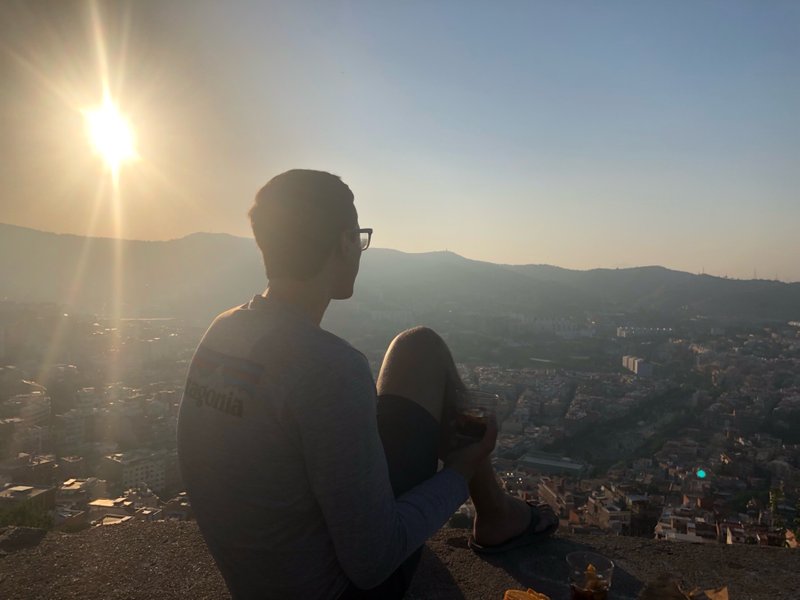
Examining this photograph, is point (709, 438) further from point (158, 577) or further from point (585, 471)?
point (158, 577)

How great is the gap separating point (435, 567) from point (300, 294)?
1.40 metres

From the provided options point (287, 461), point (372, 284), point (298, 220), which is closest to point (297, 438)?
point (287, 461)

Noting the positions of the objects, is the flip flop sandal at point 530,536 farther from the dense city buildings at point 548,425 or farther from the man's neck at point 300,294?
the man's neck at point 300,294

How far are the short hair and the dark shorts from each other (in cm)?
46

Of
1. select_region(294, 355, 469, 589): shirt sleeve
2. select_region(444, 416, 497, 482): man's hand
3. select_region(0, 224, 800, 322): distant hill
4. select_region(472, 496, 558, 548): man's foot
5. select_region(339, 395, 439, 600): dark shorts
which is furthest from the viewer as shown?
select_region(0, 224, 800, 322): distant hill

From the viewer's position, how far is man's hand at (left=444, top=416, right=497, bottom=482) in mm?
1408

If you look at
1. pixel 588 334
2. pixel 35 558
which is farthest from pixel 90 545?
pixel 588 334

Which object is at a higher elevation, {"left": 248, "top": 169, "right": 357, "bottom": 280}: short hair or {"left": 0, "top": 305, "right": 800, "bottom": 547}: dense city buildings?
{"left": 248, "top": 169, "right": 357, "bottom": 280}: short hair

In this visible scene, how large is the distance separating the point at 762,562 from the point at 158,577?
227 centimetres

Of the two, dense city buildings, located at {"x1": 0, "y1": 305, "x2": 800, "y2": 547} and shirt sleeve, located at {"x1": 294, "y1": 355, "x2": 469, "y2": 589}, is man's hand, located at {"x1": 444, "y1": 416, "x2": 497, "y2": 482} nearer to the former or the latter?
dense city buildings, located at {"x1": 0, "y1": 305, "x2": 800, "y2": 547}

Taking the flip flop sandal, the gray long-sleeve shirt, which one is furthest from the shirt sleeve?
the flip flop sandal

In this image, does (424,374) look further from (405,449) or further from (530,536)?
(530,536)

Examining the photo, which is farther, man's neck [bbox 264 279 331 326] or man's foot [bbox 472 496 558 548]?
man's foot [bbox 472 496 558 548]

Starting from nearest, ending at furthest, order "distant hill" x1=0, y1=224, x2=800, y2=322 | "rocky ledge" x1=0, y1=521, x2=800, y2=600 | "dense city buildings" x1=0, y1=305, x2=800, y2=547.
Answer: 1. "rocky ledge" x1=0, y1=521, x2=800, y2=600
2. "dense city buildings" x1=0, y1=305, x2=800, y2=547
3. "distant hill" x1=0, y1=224, x2=800, y2=322
